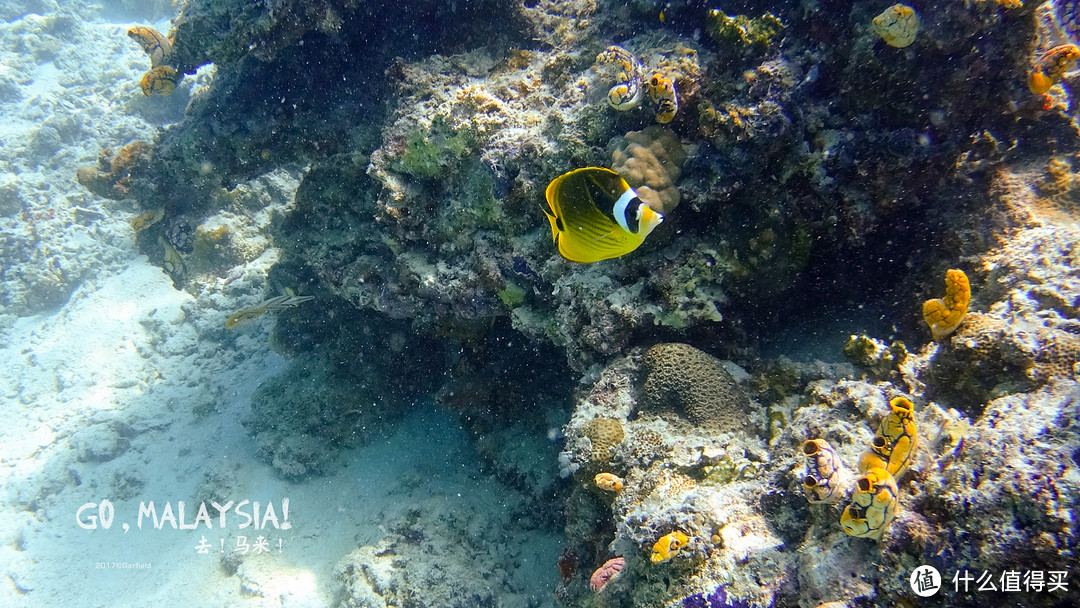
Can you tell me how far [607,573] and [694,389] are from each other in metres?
1.21

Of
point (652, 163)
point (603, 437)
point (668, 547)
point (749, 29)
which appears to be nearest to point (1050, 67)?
point (749, 29)

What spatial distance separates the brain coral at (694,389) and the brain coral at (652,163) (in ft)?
3.23

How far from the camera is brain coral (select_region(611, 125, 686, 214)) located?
316 centimetres

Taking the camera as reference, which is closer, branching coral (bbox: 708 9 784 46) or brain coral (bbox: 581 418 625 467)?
brain coral (bbox: 581 418 625 467)

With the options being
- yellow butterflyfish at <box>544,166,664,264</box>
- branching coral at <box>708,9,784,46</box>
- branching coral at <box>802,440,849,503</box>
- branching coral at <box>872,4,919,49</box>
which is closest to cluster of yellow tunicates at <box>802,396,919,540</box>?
branching coral at <box>802,440,849,503</box>

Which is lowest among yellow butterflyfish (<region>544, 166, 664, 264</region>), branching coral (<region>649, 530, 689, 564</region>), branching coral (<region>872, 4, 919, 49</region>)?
branching coral (<region>649, 530, 689, 564</region>)

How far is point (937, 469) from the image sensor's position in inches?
76.2

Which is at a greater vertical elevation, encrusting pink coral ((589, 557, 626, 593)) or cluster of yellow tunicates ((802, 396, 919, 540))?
cluster of yellow tunicates ((802, 396, 919, 540))

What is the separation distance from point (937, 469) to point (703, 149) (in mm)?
2309

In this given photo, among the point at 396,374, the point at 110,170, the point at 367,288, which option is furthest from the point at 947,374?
the point at 110,170

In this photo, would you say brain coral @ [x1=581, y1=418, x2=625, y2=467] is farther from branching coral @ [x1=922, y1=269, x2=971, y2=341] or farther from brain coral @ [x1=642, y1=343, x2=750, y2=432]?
branching coral @ [x1=922, y1=269, x2=971, y2=341]

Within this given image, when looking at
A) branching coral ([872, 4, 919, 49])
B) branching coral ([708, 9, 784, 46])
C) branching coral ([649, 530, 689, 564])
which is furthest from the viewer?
branching coral ([708, 9, 784, 46])

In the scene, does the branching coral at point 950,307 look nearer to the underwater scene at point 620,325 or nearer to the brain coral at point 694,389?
the underwater scene at point 620,325

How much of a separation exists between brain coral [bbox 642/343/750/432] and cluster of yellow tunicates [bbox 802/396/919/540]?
0.83 metres
